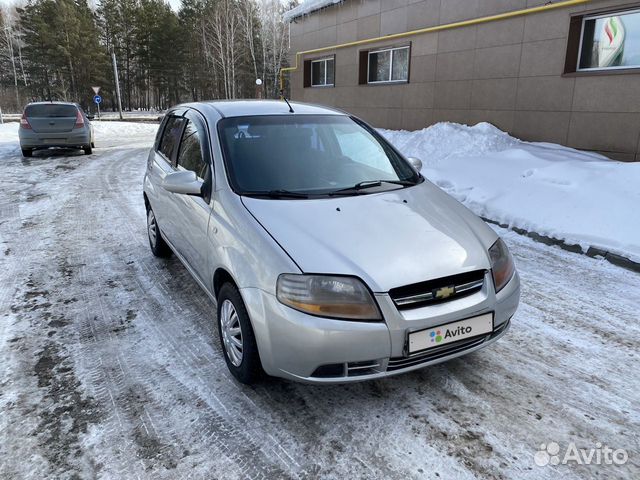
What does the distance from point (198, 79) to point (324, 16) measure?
38082 millimetres

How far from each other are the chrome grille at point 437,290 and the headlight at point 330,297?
150 millimetres

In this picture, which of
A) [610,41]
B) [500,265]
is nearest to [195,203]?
[500,265]

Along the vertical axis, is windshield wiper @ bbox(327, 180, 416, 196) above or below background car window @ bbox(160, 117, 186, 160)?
below

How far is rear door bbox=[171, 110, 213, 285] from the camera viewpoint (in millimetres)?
3279

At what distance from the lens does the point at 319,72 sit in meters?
18.5

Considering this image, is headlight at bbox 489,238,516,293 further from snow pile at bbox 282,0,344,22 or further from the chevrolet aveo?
snow pile at bbox 282,0,344,22

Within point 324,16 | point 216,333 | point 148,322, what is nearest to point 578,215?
point 216,333

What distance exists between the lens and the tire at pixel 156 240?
5012mm

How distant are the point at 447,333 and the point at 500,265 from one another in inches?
25.3

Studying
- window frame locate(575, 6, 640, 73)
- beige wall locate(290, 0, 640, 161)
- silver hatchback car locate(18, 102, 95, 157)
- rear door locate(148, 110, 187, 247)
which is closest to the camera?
rear door locate(148, 110, 187, 247)

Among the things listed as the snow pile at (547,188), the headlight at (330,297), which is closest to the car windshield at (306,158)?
the headlight at (330,297)

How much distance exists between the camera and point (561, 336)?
3533 mm

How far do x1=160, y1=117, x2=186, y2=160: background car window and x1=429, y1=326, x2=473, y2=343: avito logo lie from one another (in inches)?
117

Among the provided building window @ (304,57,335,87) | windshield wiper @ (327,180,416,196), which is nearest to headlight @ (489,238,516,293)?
windshield wiper @ (327,180,416,196)
